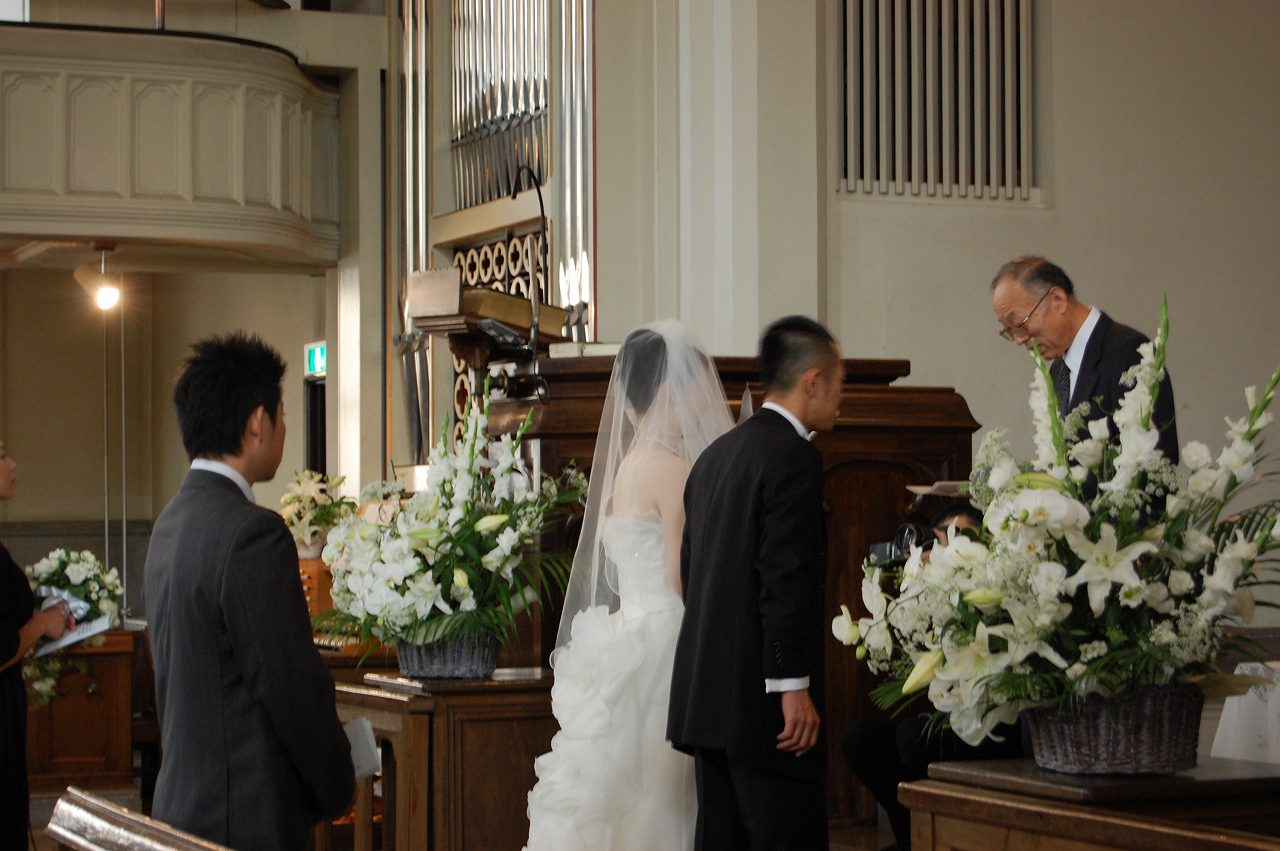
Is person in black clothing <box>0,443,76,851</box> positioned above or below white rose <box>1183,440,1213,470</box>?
below

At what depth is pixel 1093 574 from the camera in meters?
2.38

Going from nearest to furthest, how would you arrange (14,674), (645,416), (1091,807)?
(1091,807) < (645,416) < (14,674)

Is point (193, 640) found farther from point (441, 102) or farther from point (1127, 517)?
point (441, 102)

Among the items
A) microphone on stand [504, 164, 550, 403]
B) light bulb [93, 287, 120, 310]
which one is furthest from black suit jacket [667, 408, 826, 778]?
light bulb [93, 287, 120, 310]

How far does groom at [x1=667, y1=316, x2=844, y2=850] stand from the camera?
3502 millimetres

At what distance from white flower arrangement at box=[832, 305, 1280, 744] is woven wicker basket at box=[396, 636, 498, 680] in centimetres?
195

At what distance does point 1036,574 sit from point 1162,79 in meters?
6.15

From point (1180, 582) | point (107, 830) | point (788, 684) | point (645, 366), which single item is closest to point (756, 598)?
point (788, 684)

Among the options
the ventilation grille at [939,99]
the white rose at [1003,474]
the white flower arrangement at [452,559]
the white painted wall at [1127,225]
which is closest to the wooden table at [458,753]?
the white flower arrangement at [452,559]

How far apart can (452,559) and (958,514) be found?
4.75ft

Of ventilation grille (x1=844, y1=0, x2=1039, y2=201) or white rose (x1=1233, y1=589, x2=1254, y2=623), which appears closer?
white rose (x1=1233, y1=589, x2=1254, y2=623)

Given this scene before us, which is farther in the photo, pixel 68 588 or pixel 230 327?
pixel 230 327

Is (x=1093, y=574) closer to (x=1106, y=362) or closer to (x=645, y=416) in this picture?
(x=1106, y=362)

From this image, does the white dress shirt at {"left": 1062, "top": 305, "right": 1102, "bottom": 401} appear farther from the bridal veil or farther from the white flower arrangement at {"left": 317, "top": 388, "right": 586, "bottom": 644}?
the white flower arrangement at {"left": 317, "top": 388, "right": 586, "bottom": 644}
